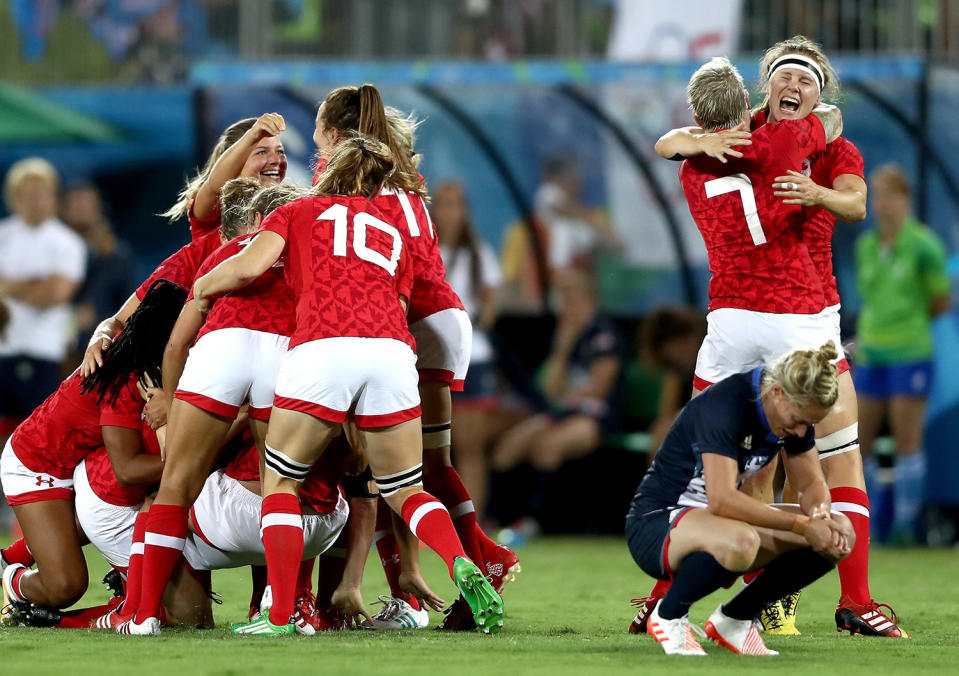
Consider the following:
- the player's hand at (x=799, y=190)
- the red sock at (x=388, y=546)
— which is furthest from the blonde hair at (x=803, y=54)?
the red sock at (x=388, y=546)

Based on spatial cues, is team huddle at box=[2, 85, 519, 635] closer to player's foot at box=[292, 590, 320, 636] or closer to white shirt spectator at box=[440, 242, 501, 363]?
player's foot at box=[292, 590, 320, 636]

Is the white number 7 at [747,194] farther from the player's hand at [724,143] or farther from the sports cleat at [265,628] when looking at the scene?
the sports cleat at [265,628]

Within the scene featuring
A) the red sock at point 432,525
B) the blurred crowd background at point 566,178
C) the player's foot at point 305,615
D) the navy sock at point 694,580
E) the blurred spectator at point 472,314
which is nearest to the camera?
the navy sock at point 694,580

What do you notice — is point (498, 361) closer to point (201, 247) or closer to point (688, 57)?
point (688, 57)

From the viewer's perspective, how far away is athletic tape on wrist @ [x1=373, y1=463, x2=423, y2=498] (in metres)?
5.34

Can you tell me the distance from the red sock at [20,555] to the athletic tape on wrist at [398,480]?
166cm

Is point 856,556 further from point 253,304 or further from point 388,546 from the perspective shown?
point 253,304


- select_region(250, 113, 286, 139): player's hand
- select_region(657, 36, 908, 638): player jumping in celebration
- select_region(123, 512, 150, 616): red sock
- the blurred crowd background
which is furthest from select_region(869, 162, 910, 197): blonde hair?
select_region(123, 512, 150, 616): red sock

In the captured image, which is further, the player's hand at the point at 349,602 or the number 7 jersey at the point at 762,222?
the player's hand at the point at 349,602

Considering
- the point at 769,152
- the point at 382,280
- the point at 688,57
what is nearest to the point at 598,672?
the point at 382,280

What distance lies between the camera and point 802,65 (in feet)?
18.6

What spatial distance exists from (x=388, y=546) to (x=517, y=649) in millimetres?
1324

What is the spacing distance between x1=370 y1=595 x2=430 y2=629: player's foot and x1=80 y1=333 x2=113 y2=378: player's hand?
1442 mm

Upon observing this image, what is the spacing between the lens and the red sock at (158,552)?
17.4ft
